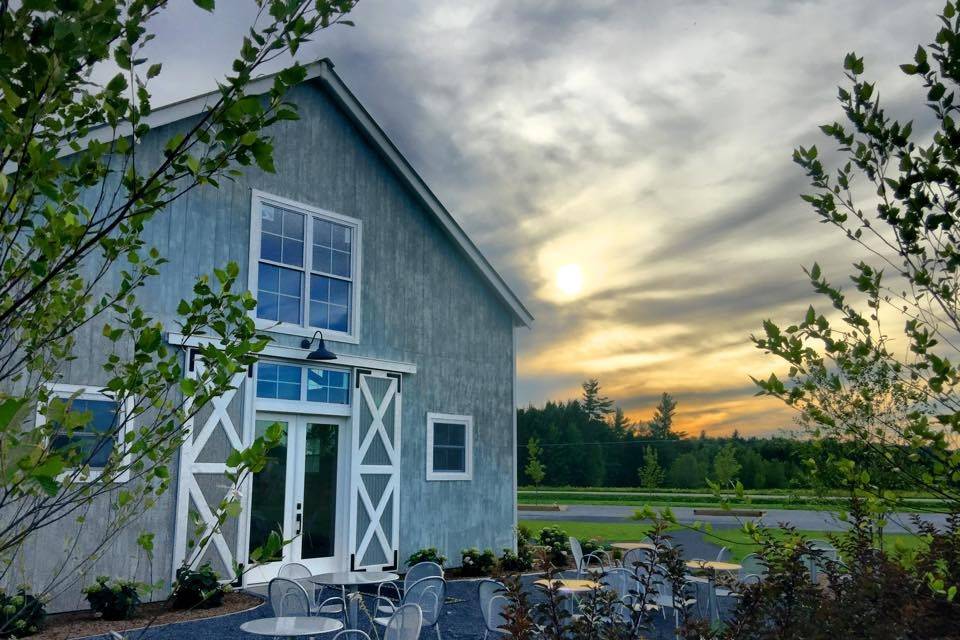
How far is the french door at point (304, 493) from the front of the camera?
11117 millimetres

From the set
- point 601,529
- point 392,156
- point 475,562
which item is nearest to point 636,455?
point 601,529

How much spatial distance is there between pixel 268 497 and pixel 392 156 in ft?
20.0

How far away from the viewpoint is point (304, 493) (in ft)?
38.2

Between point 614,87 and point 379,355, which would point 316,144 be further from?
point 614,87

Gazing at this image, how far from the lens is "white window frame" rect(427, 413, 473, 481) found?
13266mm

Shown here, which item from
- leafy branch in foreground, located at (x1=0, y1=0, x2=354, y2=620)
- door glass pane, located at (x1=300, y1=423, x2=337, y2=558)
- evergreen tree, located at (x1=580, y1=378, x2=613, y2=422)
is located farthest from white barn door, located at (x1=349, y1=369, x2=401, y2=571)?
evergreen tree, located at (x1=580, y1=378, x2=613, y2=422)

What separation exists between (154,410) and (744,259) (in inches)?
333

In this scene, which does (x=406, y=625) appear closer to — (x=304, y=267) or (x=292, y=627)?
(x=292, y=627)

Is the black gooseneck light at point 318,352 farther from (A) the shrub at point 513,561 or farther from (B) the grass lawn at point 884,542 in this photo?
(B) the grass lawn at point 884,542

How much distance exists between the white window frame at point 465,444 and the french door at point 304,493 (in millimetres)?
1691

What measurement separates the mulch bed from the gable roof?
6.39m

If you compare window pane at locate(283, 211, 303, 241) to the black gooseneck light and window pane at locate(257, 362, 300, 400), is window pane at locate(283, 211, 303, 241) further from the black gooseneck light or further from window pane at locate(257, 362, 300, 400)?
window pane at locate(257, 362, 300, 400)

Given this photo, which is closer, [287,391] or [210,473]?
[210,473]

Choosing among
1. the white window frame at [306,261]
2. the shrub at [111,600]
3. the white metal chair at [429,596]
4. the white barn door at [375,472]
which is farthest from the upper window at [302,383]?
the white metal chair at [429,596]
